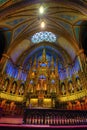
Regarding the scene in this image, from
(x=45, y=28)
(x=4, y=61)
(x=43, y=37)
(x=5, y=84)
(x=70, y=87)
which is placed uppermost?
(x=45, y=28)

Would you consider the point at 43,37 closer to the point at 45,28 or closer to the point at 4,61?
the point at 45,28

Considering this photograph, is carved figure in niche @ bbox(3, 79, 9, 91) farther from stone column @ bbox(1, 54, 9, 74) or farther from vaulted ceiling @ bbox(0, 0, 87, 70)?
vaulted ceiling @ bbox(0, 0, 87, 70)

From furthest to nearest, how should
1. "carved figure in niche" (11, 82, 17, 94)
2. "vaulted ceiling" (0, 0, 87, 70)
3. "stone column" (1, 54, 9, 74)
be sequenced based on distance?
"stone column" (1, 54, 9, 74), "carved figure in niche" (11, 82, 17, 94), "vaulted ceiling" (0, 0, 87, 70)

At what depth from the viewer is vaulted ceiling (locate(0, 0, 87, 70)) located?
12.5 m

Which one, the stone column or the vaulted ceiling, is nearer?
the vaulted ceiling

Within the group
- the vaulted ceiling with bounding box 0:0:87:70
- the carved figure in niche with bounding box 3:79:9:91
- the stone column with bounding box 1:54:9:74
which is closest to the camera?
the vaulted ceiling with bounding box 0:0:87:70

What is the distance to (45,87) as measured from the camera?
1398 cm

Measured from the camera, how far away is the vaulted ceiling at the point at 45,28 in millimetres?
12547

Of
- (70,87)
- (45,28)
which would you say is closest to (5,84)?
(70,87)

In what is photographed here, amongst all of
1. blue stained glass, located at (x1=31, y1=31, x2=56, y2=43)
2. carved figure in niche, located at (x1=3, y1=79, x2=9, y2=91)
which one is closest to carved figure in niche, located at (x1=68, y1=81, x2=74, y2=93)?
carved figure in niche, located at (x1=3, y1=79, x2=9, y2=91)

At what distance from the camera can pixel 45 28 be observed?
17828 millimetres

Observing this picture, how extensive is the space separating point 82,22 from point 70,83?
26.6 ft

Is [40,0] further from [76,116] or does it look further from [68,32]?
[76,116]

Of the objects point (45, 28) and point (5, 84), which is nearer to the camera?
point (5, 84)
